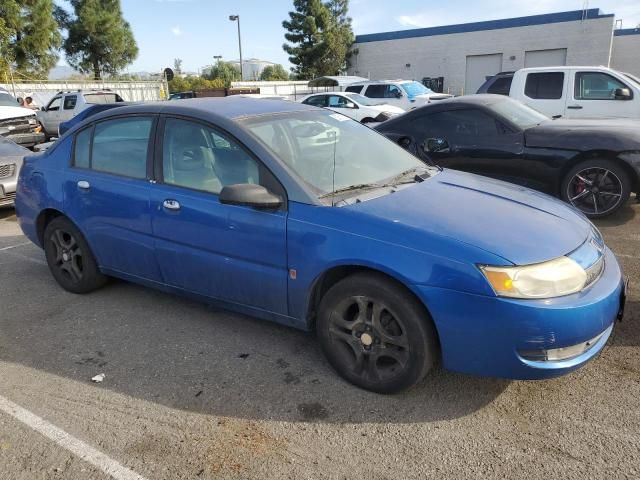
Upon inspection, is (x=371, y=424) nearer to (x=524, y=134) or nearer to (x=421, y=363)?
(x=421, y=363)

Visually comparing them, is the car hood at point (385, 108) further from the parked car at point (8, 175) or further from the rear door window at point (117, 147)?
the rear door window at point (117, 147)

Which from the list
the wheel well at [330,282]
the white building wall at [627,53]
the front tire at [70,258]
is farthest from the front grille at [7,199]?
the white building wall at [627,53]

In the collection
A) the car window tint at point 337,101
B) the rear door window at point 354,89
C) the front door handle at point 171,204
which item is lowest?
the front door handle at point 171,204

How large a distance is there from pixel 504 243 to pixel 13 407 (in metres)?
2.76

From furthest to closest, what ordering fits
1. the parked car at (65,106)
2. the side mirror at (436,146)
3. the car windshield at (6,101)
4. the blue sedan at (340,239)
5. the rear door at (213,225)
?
1. the parked car at (65,106)
2. the car windshield at (6,101)
3. the side mirror at (436,146)
4. the rear door at (213,225)
5. the blue sedan at (340,239)

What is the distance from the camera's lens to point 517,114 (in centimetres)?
655

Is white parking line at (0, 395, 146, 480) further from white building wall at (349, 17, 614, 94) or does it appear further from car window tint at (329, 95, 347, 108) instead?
white building wall at (349, 17, 614, 94)

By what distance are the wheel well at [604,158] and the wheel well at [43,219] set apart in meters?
5.24

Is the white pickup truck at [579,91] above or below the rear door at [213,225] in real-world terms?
above

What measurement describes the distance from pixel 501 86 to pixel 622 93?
8.17 ft

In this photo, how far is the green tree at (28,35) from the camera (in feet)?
93.8

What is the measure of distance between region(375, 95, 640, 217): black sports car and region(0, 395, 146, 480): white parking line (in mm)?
4724

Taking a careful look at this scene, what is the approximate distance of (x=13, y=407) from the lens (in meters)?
2.90

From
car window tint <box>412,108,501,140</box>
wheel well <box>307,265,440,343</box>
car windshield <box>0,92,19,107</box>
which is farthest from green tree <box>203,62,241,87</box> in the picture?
wheel well <box>307,265,440,343</box>
